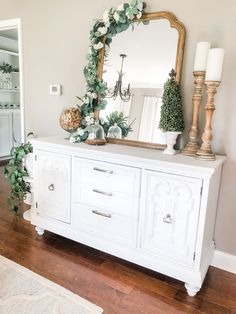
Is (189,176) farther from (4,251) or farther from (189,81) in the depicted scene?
(4,251)

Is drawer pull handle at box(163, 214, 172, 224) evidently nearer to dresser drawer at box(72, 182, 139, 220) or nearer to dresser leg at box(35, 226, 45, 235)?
dresser drawer at box(72, 182, 139, 220)

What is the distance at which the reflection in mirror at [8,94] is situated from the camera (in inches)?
190

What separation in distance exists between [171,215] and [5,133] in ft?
13.4

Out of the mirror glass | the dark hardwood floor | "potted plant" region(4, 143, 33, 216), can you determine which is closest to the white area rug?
the dark hardwood floor

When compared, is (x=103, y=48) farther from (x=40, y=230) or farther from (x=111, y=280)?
(x=111, y=280)

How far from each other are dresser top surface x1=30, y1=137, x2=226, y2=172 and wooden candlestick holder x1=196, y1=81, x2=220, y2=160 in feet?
0.19

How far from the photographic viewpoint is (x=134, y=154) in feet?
5.96

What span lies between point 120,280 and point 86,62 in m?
1.87

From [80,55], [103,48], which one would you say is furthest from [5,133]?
[103,48]

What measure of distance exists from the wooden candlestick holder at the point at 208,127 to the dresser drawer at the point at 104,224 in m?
0.67

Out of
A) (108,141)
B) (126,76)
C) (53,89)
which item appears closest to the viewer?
(126,76)

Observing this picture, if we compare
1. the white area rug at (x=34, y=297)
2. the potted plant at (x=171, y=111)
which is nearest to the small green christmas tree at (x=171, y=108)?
the potted plant at (x=171, y=111)

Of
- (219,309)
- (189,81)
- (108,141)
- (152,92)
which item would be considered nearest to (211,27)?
(189,81)

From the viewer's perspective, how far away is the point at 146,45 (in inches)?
81.1
